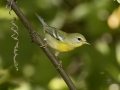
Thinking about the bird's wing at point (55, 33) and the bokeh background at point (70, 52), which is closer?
Result: the bird's wing at point (55, 33)

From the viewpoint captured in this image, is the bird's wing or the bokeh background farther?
the bokeh background

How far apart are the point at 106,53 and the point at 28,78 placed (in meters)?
0.40

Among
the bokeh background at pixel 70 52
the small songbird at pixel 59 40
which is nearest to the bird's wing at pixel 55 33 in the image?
the small songbird at pixel 59 40

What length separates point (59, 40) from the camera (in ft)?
4.15

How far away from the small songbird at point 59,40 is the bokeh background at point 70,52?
0.45 ft

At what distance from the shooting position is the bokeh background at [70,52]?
1.33 metres

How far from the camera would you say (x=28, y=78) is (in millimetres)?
1370

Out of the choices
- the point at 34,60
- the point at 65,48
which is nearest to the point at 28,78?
the point at 34,60

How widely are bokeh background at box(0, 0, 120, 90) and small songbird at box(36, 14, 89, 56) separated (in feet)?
0.45

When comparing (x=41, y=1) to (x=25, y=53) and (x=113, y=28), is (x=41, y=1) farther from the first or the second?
(x=113, y=28)

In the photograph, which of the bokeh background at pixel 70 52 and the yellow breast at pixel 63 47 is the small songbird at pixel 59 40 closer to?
the yellow breast at pixel 63 47

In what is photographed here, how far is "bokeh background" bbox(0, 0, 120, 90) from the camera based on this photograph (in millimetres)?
1328

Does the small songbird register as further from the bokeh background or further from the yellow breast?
the bokeh background

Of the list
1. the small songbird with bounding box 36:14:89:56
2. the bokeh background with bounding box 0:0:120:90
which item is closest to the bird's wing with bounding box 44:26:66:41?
the small songbird with bounding box 36:14:89:56
